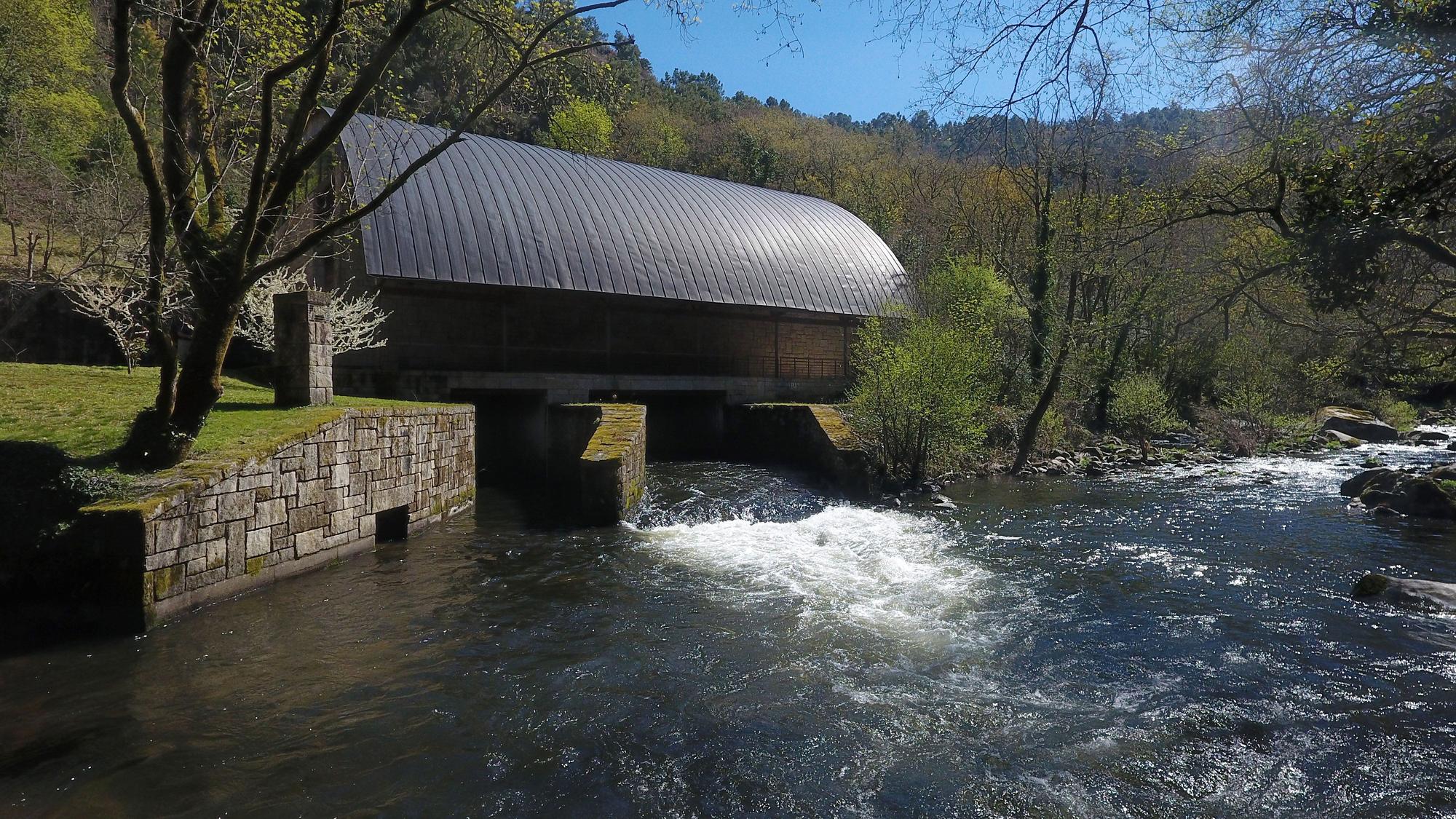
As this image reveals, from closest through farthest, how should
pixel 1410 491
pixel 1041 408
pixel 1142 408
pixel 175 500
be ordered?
pixel 175 500 < pixel 1410 491 < pixel 1041 408 < pixel 1142 408

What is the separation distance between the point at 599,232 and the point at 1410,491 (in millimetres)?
17664

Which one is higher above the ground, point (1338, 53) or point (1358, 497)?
point (1338, 53)

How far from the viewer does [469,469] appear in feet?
41.5

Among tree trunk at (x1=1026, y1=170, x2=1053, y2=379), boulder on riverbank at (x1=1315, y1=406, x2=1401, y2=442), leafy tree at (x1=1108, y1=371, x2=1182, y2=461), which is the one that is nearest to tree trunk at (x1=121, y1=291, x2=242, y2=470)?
tree trunk at (x1=1026, y1=170, x2=1053, y2=379)

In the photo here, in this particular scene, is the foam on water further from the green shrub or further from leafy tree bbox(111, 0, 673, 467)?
the green shrub

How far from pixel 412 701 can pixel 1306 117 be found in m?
8.19

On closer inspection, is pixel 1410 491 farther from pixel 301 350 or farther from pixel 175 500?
pixel 301 350

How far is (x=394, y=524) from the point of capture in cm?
1013

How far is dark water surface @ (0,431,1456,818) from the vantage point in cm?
426

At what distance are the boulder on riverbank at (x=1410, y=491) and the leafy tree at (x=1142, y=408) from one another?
723 centimetres

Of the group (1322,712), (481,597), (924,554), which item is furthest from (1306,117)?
(481,597)

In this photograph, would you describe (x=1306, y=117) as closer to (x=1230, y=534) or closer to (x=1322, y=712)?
(x=1322, y=712)

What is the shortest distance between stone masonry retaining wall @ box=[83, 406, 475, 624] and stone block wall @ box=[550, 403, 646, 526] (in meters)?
2.27

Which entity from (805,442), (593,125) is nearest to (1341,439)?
(805,442)
